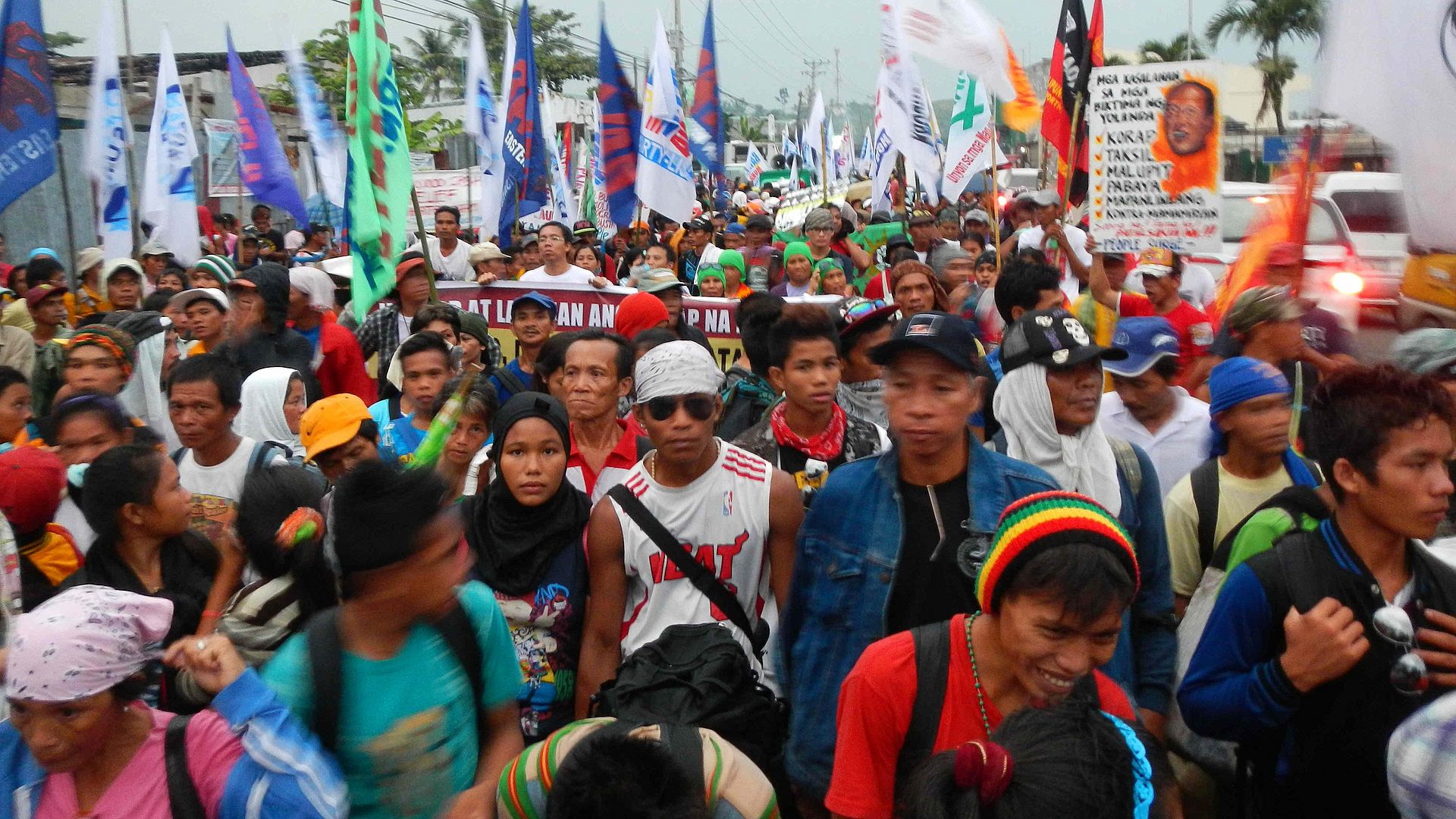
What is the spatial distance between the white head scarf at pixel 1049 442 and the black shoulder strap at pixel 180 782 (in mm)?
2266

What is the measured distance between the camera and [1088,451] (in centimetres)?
351

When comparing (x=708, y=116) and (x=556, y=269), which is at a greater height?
(x=708, y=116)

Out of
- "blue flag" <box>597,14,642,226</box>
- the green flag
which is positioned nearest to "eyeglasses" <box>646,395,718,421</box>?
the green flag

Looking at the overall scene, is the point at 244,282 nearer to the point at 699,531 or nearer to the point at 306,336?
the point at 306,336

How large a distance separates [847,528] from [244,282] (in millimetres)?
4985

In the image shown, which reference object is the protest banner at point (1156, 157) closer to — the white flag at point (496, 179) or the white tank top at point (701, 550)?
the white tank top at point (701, 550)

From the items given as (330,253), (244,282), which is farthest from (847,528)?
Result: (330,253)

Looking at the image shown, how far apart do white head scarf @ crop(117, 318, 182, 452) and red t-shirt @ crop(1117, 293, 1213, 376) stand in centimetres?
497

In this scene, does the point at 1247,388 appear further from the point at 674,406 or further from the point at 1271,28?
the point at 1271,28

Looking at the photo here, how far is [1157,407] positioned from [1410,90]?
1.38 m

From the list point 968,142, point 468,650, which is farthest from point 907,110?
point 468,650

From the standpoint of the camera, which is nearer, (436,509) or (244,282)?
(436,509)

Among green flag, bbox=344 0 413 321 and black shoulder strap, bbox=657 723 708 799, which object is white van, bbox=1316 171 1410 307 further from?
black shoulder strap, bbox=657 723 708 799

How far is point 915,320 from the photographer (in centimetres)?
307
